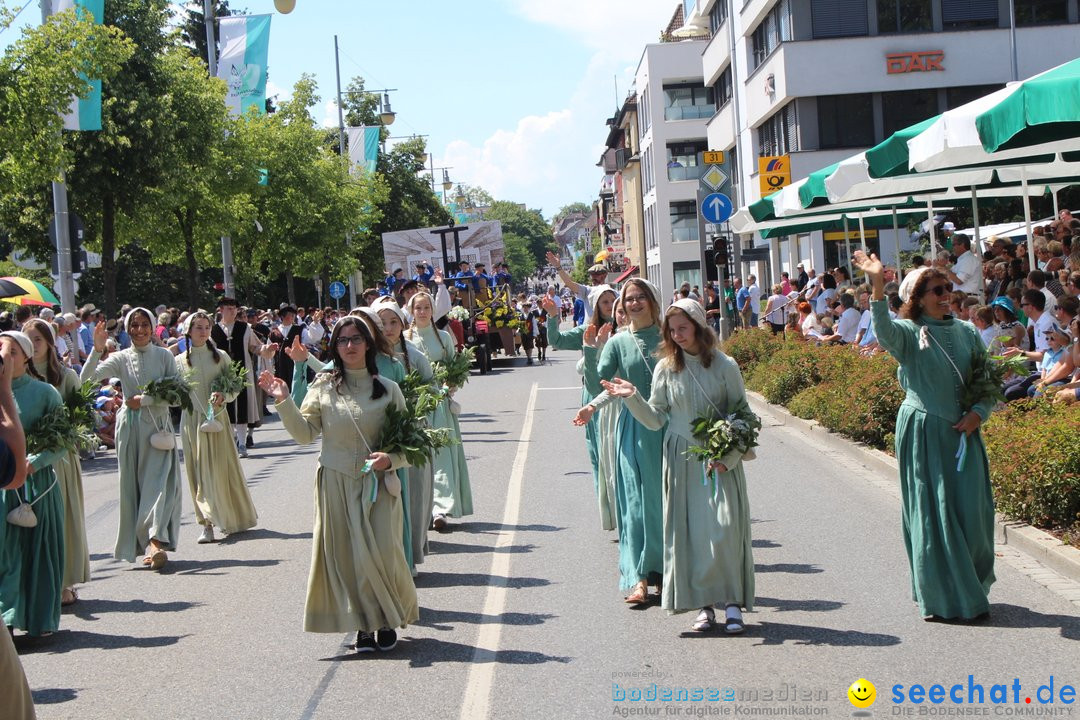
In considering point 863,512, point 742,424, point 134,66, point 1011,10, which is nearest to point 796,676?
point 742,424

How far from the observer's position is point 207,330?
36.1 ft

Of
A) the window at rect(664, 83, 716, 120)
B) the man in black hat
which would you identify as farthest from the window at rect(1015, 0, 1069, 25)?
the window at rect(664, 83, 716, 120)

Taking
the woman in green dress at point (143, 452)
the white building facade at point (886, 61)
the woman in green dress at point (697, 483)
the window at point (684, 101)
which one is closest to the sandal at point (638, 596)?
the woman in green dress at point (697, 483)

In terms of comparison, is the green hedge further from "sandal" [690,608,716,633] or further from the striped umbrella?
the striped umbrella

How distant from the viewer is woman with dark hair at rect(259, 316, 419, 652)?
670 cm

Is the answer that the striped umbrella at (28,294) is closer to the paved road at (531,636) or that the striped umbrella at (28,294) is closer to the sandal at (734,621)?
the paved road at (531,636)

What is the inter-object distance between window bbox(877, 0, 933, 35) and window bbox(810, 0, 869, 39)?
1.88 feet

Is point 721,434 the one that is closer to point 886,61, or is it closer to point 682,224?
point 886,61

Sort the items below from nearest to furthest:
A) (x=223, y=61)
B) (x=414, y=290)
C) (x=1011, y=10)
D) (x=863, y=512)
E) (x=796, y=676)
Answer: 1. (x=796, y=676)
2. (x=863, y=512)
3. (x=414, y=290)
4. (x=223, y=61)
5. (x=1011, y=10)

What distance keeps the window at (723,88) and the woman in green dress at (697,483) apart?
136 ft

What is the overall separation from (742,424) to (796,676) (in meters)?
1.41

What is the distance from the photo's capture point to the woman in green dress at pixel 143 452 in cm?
969

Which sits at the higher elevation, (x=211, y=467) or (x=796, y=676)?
(x=211, y=467)

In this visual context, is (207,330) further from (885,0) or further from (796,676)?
(885,0)
